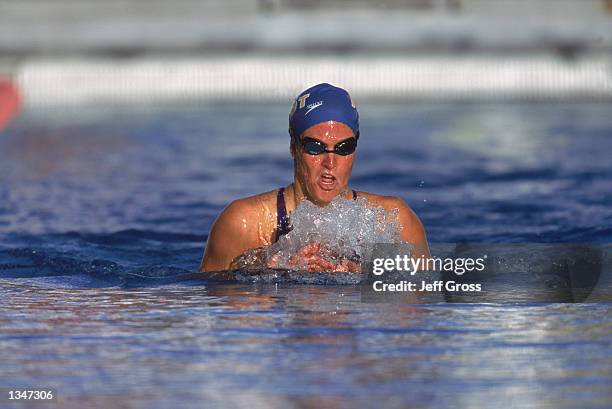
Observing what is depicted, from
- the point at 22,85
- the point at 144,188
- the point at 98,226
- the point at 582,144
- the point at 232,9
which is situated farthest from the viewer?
the point at 232,9

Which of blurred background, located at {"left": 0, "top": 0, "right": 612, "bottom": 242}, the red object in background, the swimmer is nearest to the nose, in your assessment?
the swimmer

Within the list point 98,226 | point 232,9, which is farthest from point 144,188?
point 232,9

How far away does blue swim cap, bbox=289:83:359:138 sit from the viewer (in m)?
4.87

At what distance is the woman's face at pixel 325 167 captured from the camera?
4742mm

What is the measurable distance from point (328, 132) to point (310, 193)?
24 centimetres

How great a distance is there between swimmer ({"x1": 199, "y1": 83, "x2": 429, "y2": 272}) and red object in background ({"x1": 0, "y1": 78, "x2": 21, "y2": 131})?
8781mm

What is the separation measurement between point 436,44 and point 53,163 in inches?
270

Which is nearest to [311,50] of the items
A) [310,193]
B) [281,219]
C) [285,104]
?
[285,104]

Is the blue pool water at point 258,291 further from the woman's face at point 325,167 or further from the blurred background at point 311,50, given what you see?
the blurred background at point 311,50

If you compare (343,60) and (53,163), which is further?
(343,60)

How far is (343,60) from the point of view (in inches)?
595

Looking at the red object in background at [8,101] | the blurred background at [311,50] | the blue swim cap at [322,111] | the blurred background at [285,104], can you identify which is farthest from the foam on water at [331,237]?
the blurred background at [311,50]

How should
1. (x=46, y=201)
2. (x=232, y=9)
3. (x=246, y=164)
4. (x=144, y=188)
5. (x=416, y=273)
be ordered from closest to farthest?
1. (x=416, y=273)
2. (x=46, y=201)
3. (x=144, y=188)
4. (x=246, y=164)
5. (x=232, y=9)

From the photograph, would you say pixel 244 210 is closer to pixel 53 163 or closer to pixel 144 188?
pixel 144 188
